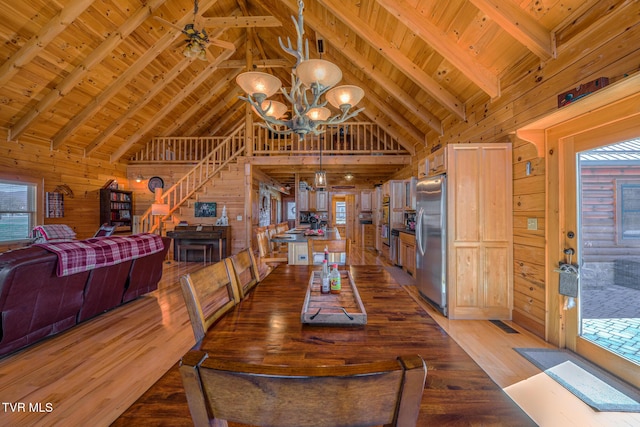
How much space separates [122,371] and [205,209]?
18.2 feet

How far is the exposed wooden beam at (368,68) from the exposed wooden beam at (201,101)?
3.62 meters

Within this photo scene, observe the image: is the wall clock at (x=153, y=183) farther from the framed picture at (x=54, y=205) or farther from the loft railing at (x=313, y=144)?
the framed picture at (x=54, y=205)

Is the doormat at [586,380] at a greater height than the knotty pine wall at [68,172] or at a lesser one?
lesser

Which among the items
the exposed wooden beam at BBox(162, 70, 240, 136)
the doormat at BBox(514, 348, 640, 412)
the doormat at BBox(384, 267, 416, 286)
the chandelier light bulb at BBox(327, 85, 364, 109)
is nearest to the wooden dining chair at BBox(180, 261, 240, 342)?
the chandelier light bulb at BBox(327, 85, 364, 109)

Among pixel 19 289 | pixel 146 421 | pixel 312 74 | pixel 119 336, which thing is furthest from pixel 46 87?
pixel 146 421

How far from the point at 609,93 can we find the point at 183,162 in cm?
879

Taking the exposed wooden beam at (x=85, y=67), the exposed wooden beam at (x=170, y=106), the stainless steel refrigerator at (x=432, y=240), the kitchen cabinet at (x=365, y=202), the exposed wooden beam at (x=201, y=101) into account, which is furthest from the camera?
the kitchen cabinet at (x=365, y=202)

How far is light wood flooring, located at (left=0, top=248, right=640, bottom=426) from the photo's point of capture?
169 centimetres

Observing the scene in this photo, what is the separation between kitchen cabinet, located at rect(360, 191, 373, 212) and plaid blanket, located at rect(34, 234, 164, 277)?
7.53 metres

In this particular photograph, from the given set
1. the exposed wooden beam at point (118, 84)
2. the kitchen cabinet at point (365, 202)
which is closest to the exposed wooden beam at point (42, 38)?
the exposed wooden beam at point (118, 84)

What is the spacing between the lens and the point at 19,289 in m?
2.18

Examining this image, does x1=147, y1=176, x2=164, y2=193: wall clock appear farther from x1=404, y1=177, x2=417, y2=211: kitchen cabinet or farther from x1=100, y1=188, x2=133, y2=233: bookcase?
x1=404, y1=177, x2=417, y2=211: kitchen cabinet

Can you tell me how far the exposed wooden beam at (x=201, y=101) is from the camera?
748cm

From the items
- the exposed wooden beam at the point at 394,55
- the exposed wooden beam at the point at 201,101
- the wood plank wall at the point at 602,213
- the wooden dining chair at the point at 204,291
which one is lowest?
the wooden dining chair at the point at 204,291
